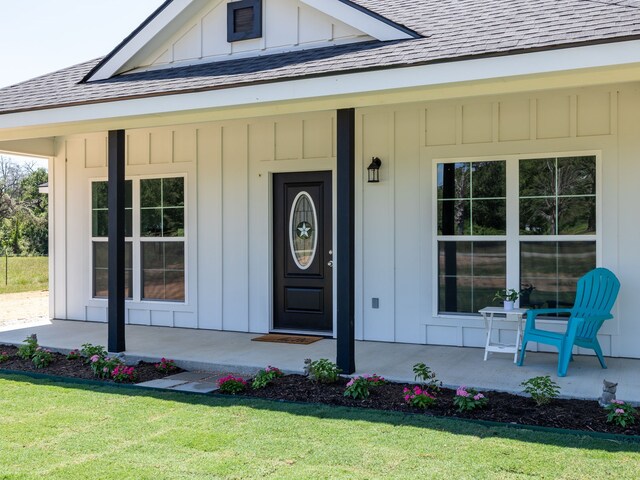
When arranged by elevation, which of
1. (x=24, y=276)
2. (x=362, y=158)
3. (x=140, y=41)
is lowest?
(x=24, y=276)

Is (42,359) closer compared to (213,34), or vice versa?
(42,359)

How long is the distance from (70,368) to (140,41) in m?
3.95

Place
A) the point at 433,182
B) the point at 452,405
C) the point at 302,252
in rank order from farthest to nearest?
the point at 302,252 → the point at 433,182 → the point at 452,405

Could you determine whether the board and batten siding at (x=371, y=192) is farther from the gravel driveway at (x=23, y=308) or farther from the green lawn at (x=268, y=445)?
the green lawn at (x=268, y=445)

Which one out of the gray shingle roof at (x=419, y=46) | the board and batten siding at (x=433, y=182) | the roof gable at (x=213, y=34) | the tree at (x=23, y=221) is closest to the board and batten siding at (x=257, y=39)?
the roof gable at (x=213, y=34)

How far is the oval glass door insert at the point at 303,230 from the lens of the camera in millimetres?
8125

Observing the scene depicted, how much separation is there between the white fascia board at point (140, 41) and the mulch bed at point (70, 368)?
3.41 m

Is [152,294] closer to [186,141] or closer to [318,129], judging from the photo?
[186,141]

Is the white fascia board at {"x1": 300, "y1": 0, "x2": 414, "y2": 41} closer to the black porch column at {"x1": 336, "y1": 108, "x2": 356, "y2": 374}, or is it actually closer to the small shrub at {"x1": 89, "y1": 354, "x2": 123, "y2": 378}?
the black porch column at {"x1": 336, "y1": 108, "x2": 356, "y2": 374}

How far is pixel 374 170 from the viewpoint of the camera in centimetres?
763

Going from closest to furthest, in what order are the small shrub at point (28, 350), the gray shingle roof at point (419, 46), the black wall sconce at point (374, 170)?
the gray shingle roof at point (419, 46)
the small shrub at point (28, 350)
the black wall sconce at point (374, 170)

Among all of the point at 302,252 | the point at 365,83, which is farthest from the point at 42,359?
the point at 365,83

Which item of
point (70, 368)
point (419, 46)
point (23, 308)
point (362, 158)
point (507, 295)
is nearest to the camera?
point (419, 46)

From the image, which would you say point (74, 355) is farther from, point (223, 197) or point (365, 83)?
point (365, 83)
